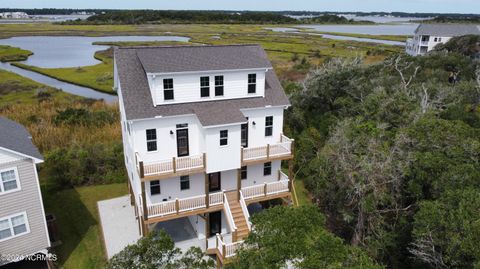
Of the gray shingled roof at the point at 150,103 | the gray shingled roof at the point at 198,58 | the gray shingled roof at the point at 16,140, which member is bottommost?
the gray shingled roof at the point at 16,140

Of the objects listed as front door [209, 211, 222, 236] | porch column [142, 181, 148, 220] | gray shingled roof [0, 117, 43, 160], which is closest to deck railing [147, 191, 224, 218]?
porch column [142, 181, 148, 220]

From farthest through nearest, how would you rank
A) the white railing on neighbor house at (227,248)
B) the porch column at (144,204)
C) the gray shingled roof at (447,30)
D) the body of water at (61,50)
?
the gray shingled roof at (447,30) → the body of water at (61,50) → the porch column at (144,204) → the white railing on neighbor house at (227,248)

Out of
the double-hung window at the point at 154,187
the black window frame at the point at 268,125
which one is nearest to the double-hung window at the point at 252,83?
the black window frame at the point at 268,125

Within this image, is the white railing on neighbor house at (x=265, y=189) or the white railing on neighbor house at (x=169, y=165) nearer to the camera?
the white railing on neighbor house at (x=169, y=165)

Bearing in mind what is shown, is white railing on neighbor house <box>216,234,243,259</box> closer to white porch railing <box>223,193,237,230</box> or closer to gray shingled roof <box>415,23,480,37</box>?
white porch railing <box>223,193,237,230</box>

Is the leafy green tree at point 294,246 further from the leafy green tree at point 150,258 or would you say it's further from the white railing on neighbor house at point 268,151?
the white railing on neighbor house at point 268,151

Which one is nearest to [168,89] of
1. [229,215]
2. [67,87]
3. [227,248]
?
[229,215]

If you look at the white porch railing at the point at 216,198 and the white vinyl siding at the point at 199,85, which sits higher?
the white vinyl siding at the point at 199,85
